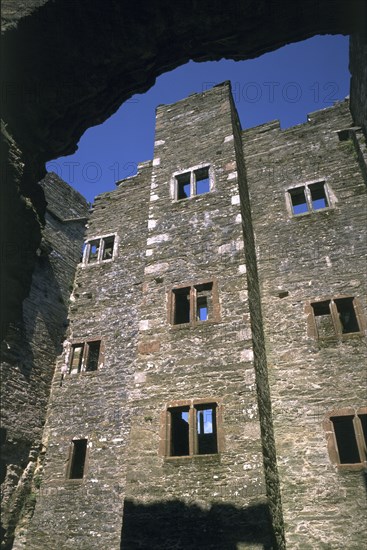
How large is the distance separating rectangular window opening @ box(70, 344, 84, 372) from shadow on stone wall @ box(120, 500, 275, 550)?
19.8 ft

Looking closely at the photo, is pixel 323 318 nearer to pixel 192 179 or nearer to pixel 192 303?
pixel 192 303

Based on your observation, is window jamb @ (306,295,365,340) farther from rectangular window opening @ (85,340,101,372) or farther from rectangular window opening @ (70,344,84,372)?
rectangular window opening @ (70,344,84,372)

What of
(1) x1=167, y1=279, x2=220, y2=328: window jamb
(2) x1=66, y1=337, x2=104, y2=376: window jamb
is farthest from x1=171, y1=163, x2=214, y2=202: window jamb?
(2) x1=66, y1=337, x2=104, y2=376: window jamb

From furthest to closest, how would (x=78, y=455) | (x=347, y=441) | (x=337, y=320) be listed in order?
(x=78, y=455) < (x=347, y=441) < (x=337, y=320)

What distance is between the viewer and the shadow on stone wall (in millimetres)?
7840

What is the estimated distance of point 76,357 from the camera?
1442 centimetres

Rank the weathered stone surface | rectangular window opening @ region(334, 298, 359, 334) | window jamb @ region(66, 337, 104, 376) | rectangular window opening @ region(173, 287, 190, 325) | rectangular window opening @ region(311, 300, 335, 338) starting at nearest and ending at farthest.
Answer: the weathered stone surface, rectangular window opening @ region(334, 298, 359, 334), rectangular window opening @ region(311, 300, 335, 338), rectangular window opening @ region(173, 287, 190, 325), window jamb @ region(66, 337, 104, 376)

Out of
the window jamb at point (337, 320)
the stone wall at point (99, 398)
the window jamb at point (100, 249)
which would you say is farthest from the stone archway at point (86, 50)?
the window jamb at point (100, 249)

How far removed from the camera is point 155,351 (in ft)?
35.3

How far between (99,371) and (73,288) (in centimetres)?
415

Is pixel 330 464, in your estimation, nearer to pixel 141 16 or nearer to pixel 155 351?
pixel 155 351

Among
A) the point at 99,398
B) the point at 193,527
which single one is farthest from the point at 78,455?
the point at 193,527

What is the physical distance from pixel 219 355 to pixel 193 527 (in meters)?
3.61

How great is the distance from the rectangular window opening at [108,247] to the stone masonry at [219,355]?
61 millimetres
